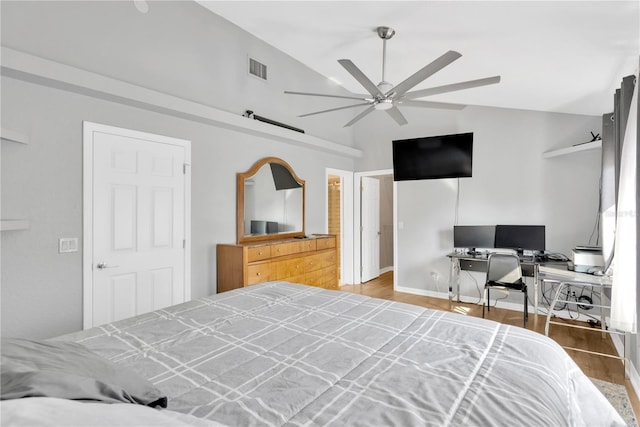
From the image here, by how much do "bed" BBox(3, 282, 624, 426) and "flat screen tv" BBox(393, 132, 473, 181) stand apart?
3.17m

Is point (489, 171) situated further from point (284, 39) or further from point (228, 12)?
point (228, 12)

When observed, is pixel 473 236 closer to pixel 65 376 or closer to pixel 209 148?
pixel 209 148

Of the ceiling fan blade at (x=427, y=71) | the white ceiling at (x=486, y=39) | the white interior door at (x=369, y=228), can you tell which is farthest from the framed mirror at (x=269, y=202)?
the ceiling fan blade at (x=427, y=71)

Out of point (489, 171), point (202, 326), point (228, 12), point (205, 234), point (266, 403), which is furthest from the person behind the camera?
point (489, 171)

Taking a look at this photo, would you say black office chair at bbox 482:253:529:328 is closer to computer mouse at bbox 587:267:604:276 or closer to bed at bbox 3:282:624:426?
computer mouse at bbox 587:267:604:276

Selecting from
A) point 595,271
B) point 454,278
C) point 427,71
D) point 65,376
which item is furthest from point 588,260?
point 65,376

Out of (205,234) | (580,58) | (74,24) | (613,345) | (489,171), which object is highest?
(74,24)

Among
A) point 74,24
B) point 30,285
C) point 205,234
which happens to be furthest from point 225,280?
point 74,24

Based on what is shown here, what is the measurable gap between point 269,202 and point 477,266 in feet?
9.24

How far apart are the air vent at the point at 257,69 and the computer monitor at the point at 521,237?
3566 millimetres

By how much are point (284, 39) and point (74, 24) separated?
1.68m

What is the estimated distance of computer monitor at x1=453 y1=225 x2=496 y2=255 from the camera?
14.0ft

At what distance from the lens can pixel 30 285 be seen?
2189 millimetres

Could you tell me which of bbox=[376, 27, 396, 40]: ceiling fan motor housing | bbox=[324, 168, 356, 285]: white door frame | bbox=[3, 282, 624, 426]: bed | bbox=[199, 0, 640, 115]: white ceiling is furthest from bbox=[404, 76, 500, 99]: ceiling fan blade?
bbox=[324, 168, 356, 285]: white door frame
